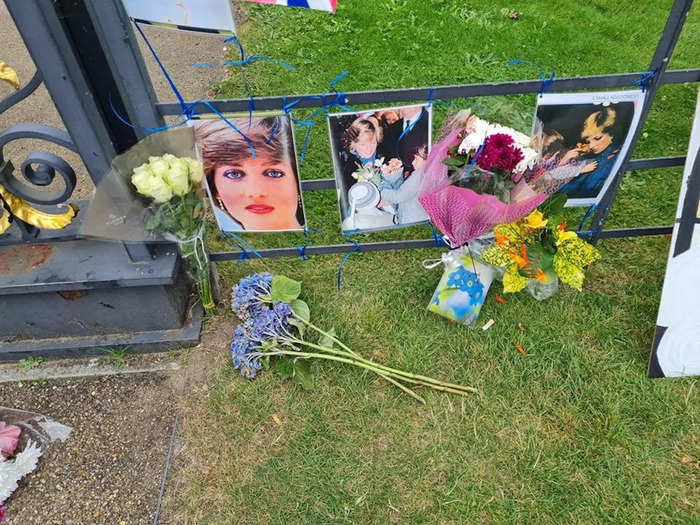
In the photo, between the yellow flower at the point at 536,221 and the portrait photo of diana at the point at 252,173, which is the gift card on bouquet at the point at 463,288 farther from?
the portrait photo of diana at the point at 252,173

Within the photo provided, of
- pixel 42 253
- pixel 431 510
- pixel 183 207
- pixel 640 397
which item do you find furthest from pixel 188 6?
pixel 640 397

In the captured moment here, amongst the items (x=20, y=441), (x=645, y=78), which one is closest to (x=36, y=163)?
(x=20, y=441)

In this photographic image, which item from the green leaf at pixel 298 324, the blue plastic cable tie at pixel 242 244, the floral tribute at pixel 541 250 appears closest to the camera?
the floral tribute at pixel 541 250

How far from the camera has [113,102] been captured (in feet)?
7.18

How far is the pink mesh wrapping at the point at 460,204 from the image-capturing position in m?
2.28

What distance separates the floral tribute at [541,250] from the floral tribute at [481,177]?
106mm

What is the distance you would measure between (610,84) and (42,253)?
272 cm

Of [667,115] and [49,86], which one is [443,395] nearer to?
[49,86]

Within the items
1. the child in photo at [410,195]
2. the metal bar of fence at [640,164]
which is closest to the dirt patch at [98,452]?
the metal bar of fence at [640,164]

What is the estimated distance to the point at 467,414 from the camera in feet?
7.98

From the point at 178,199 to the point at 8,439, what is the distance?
1.33 metres

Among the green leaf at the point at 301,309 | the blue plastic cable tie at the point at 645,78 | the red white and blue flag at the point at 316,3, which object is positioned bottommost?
the green leaf at the point at 301,309

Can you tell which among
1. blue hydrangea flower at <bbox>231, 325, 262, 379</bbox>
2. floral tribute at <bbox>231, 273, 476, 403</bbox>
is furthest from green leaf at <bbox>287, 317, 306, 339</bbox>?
blue hydrangea flower at <bbox>231, 325, 262, 379</bbox>

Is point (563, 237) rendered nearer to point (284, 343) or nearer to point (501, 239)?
point (501, 239)
